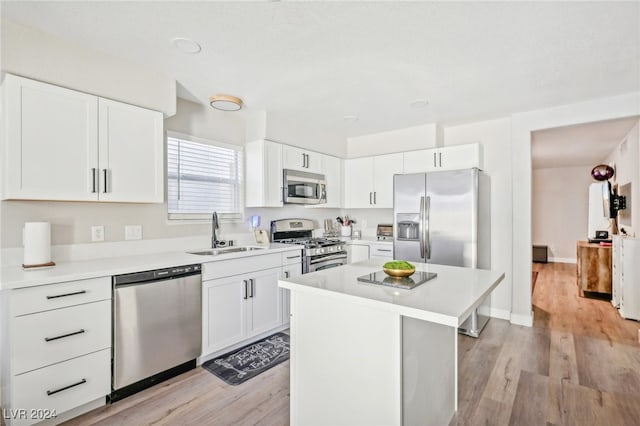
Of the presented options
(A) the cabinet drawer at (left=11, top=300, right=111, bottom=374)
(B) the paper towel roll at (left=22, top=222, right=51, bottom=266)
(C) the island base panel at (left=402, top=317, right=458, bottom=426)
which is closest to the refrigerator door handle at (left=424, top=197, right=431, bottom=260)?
(C) the island base panel at (left=402, top=317, right=458, bottom=426)

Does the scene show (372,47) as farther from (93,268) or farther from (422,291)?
(93,268)

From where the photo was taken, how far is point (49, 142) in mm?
2045

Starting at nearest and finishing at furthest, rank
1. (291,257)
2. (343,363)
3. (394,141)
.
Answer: (343,363) → (291,257) → (394,141)

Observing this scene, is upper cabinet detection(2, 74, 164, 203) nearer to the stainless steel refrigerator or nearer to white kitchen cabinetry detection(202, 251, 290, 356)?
white kitchen cabinetry detection(202, 251, 290, 356)

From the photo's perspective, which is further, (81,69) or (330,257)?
(330,257)

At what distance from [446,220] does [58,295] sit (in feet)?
11.1

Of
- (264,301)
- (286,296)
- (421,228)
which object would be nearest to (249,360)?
(264,301)

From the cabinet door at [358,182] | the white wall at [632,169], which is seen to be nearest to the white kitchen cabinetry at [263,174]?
the cabinet door at [358,182]

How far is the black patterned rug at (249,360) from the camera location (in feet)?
→ 8.05

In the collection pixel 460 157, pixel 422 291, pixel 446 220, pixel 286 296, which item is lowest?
pixel 286 296

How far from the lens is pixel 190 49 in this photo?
2.19 m

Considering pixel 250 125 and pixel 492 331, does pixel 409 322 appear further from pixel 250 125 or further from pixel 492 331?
pixel 250 125

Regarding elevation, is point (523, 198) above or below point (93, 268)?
above

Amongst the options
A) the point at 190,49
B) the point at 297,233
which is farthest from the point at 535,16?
the point at 297,233
